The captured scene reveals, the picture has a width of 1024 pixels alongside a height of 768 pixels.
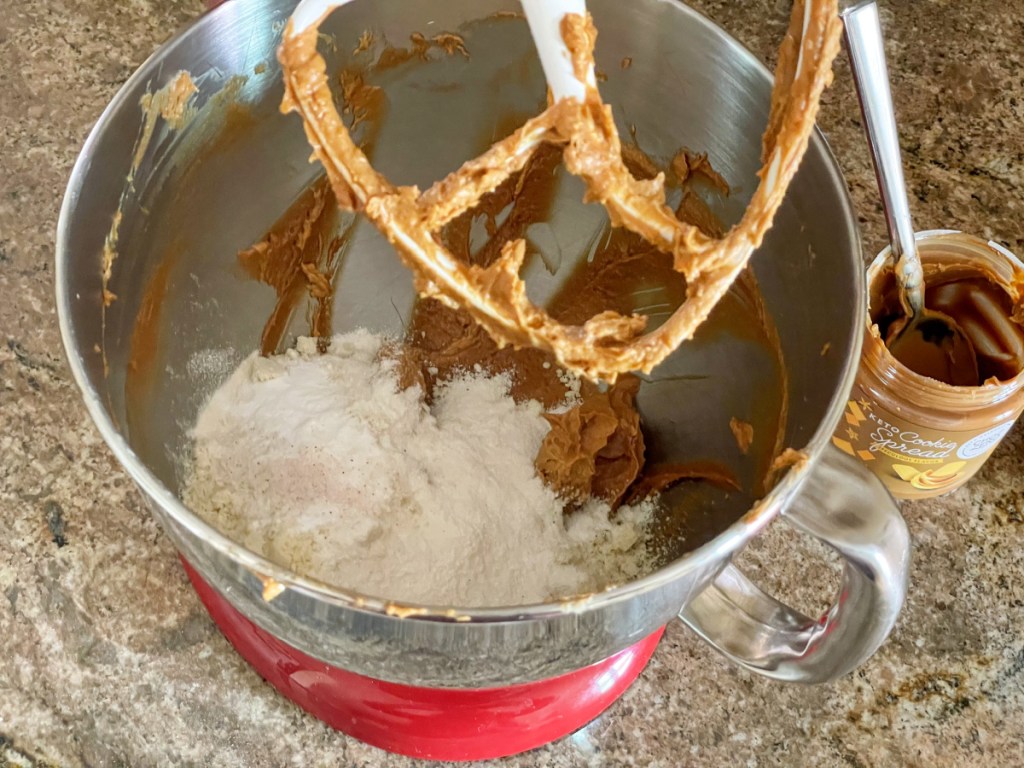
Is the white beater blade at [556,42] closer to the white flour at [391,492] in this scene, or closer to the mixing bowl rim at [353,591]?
the mixing bowl rim at [353,591]

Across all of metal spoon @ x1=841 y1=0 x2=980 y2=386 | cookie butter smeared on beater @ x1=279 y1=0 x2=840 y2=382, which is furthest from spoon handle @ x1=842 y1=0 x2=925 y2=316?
cookie butter smeared on beater @ x1=279 y1=0 x2=840 y2=382

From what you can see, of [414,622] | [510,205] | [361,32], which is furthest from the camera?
[510,205]

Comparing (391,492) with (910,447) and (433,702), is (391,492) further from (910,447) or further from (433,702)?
(910,447)

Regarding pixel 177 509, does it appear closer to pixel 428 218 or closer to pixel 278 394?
pixel 428 218

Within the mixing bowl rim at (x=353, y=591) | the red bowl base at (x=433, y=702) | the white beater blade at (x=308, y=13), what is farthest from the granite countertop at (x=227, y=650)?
the white beater blade at (x=308, y=13)

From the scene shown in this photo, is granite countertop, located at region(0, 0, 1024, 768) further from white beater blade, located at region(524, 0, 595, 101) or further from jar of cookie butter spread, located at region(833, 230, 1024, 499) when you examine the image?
white beater blade, located at region(524, 0, 595, 101)

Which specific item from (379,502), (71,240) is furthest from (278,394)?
(71,240)
